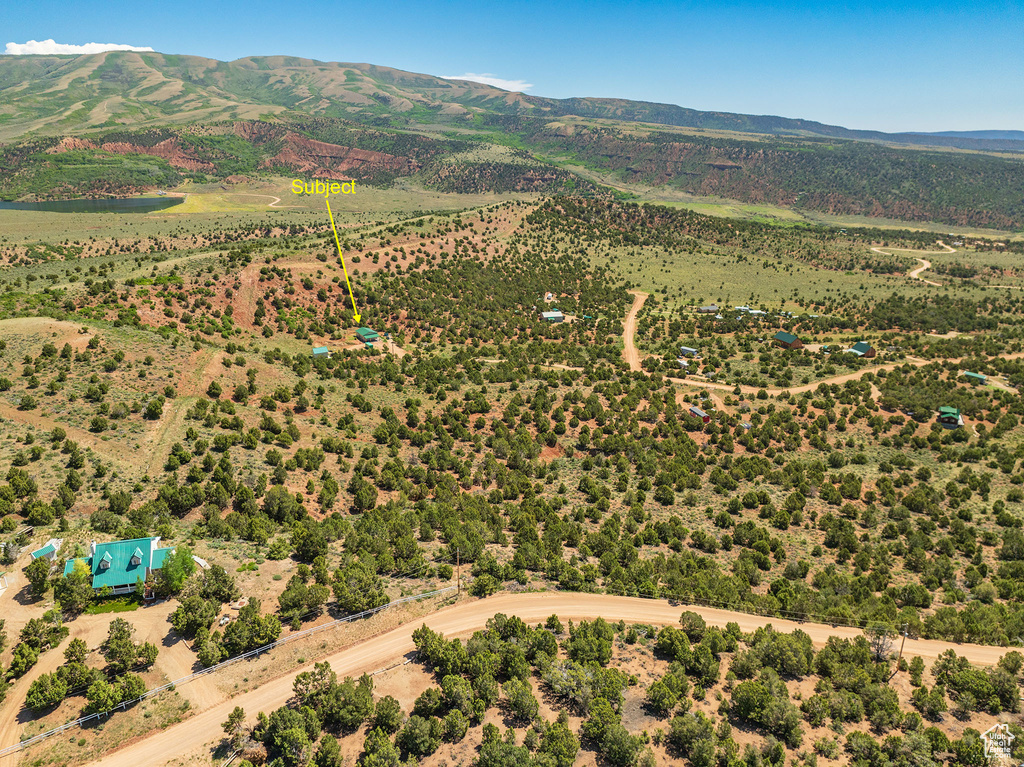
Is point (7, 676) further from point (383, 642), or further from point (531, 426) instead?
point (531, 426)

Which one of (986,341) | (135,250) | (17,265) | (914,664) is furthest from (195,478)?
(986,341)

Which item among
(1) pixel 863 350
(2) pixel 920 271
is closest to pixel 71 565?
(1) pixel 863 350

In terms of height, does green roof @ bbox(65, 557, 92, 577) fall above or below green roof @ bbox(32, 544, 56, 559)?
below

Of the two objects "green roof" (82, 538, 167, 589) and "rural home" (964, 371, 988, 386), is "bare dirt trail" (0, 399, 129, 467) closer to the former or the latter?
"green roof" (82, 538, 167, 589)

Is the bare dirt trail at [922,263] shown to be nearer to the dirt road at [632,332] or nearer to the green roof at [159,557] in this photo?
the dirt road at [632,332]

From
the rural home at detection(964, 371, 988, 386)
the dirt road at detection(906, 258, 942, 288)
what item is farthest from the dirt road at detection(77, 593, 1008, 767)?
the dirt road at detection(906, 258, 942, 288)

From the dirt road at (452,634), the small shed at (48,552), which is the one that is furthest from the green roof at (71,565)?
the dirt road at (452,634)
